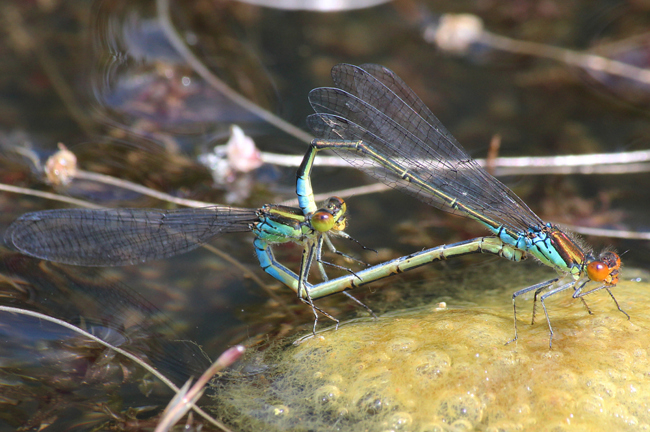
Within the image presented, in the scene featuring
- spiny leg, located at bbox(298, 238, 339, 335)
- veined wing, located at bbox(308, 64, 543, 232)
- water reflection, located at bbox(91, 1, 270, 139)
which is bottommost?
spiny leg, located at bbox(298, 238, 339, 335)

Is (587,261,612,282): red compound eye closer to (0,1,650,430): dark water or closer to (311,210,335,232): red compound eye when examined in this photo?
(0,1,650,430): dark water

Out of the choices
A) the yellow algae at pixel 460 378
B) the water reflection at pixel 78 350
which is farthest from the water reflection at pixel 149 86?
the yellow algae at pixel 460 378

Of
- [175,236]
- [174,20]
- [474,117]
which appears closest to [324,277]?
[175,236]

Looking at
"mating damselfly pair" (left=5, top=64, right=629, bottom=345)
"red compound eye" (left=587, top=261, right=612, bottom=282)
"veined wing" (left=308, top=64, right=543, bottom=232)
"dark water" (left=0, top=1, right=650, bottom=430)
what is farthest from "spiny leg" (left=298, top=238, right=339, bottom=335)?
"red compound eye" (left=587, top=261, right=612, bottom=282)

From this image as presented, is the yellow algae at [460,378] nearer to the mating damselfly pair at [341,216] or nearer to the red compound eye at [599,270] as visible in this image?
the red compound eye at [599,270]

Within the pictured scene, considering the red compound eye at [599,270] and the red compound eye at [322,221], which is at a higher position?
the red compound eye at [322,221]

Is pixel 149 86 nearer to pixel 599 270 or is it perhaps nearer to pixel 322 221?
pixel 322 221

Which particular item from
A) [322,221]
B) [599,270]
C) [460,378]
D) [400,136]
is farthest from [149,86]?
[599,270]
